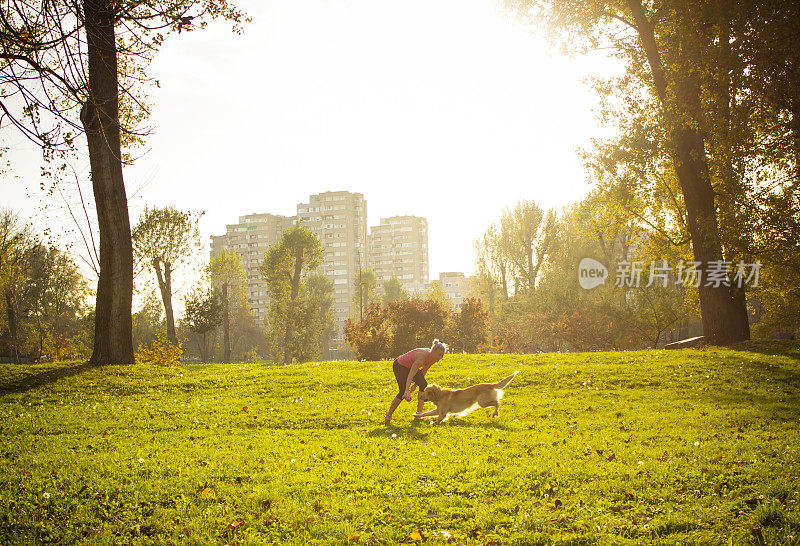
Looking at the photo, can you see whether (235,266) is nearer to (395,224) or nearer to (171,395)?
(171,395)

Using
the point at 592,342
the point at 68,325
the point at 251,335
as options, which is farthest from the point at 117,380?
the point at 251,335

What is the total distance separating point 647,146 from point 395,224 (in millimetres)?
141986

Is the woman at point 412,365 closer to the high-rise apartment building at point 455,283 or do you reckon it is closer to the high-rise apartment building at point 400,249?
the high-rise apartment building at point 400,249

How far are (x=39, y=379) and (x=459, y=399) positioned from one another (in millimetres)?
13522

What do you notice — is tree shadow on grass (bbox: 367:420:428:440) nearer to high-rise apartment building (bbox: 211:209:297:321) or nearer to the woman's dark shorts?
the woman's dark shorts

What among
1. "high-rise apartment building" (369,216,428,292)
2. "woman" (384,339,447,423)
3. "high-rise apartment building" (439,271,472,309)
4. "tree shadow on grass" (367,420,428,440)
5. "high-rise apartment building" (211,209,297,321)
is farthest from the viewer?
"high-rise apartment building" (439,271,472,309)

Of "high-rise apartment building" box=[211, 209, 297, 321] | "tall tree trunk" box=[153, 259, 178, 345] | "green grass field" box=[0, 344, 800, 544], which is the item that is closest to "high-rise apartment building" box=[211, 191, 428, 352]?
"high-rise apartment building" box=[211, 209, 297, 321]

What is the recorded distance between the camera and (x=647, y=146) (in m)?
21.3

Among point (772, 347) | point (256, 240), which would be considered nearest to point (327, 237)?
point (256, 240)

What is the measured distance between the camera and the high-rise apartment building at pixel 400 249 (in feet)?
529

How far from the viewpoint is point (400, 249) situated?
161750 millimetres

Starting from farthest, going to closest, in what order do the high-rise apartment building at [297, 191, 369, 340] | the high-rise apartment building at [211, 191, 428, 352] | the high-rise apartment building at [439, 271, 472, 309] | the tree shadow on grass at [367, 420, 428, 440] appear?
the high-rise apartment building at [439, 271, 472, 309], the high-rise apartment building at [297, 191, 369, 340], the high-rise apartment building at [211, 191, 428, 352], the tree shadow on grass at [367, 420, 428, 440]

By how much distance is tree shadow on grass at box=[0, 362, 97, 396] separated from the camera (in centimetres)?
1523

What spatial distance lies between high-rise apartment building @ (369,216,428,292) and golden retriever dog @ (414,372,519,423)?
485 ft
